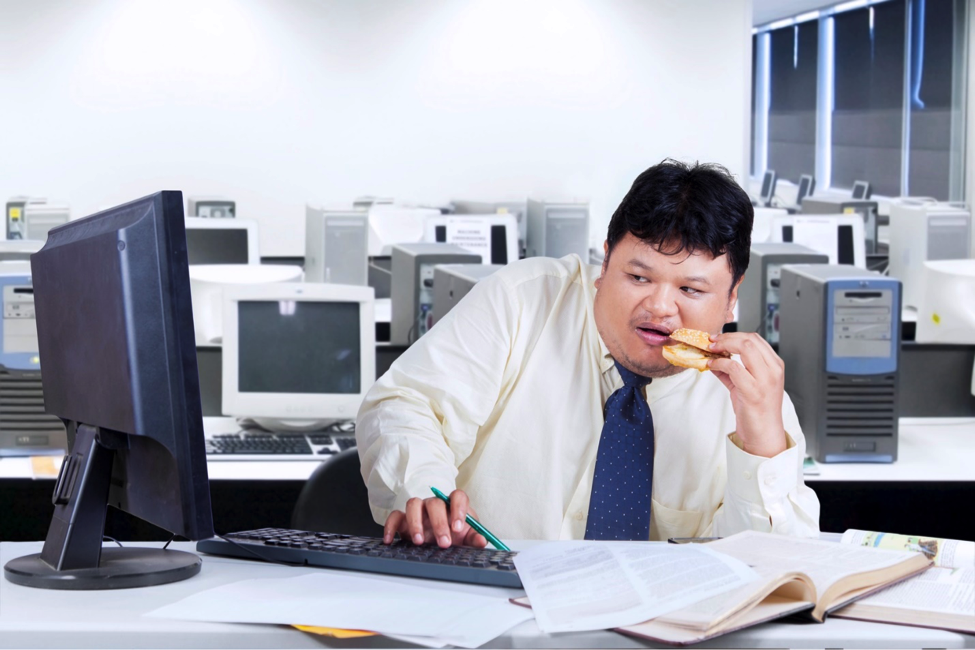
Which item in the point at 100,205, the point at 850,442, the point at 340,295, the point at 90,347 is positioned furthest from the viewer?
the point at 100,205

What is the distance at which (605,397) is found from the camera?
6.15 feet

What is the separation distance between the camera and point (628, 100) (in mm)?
8227

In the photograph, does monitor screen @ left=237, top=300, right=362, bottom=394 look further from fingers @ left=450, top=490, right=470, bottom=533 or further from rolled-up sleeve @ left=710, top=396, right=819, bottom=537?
fingers @ left=450, top=490, right=470, bottom=533

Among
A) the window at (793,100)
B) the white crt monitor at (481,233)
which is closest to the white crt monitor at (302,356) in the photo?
the white crt monitor at (481,233)

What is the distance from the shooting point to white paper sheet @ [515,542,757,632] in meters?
0.97

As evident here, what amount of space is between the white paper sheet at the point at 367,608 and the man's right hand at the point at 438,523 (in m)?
0.17

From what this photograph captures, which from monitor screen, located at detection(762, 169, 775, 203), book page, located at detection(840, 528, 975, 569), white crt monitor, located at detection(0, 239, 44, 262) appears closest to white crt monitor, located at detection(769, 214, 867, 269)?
white crt monitor, located at detection(0, 239, 44, 262)

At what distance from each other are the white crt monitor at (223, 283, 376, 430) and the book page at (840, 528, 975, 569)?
78.4 inches

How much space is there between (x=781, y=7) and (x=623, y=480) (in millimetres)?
12382

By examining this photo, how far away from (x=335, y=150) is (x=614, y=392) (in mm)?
6503

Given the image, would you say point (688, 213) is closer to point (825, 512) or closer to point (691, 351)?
point (691, 351)

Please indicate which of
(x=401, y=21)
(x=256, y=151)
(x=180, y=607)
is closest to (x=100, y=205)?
(x=256, y=151)

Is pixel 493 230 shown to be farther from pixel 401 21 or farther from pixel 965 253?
pixel 401 21

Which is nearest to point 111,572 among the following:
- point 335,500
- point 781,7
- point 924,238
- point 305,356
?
point 335,500
